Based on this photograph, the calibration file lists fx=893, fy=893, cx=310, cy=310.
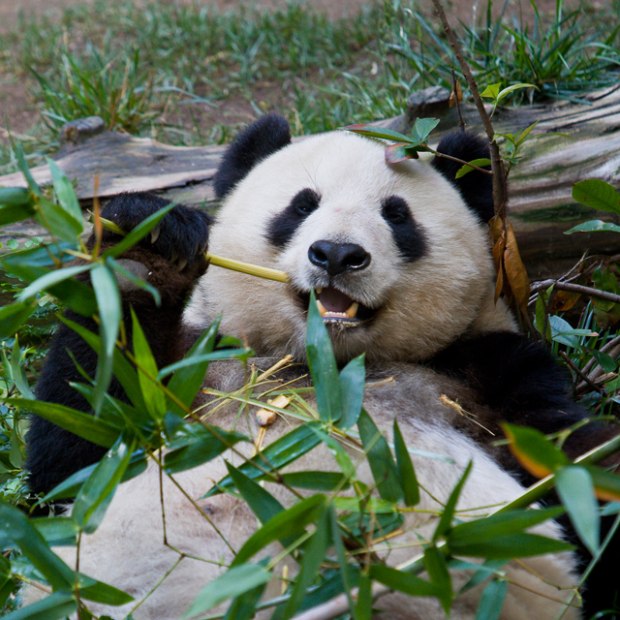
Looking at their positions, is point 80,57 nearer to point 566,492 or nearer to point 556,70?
point 556,70

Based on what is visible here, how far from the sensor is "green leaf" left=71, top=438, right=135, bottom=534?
181 centimetres

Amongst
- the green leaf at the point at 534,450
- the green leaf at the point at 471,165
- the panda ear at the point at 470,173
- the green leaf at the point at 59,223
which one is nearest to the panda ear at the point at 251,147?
the panda ear at the point at 470,173

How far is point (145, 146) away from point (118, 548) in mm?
3238

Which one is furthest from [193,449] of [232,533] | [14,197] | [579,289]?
[579,289]

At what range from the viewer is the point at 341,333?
2770mm

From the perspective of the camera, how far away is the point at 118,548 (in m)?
2.35

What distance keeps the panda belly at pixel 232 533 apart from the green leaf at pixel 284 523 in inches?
18.0

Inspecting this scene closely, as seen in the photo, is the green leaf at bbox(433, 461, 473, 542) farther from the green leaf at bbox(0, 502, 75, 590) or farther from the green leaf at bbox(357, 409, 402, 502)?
the green leaf at bbox(0, 502, 75, 590)

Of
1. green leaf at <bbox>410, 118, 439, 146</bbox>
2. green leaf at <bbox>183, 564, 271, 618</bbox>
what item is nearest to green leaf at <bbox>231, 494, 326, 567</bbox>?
green leaf at <bbox>183, 564, 271, 618</bbox>

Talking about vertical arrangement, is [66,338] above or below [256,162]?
below

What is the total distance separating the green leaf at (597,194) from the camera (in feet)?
8.71

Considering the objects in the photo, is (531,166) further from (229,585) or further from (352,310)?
(229,585)

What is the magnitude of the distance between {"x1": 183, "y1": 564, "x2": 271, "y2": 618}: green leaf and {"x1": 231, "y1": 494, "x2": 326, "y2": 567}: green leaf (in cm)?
5

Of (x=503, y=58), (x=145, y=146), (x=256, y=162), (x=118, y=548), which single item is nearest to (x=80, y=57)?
(x=145, y=146)
